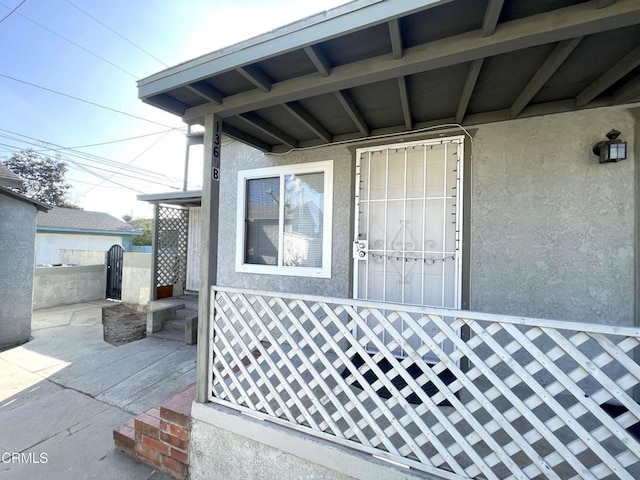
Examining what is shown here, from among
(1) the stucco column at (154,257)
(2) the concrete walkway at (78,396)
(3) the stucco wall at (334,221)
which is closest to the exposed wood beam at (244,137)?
(3) the stucco wall at (334,221)

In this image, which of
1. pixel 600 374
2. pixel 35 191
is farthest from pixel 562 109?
pixel 35 191

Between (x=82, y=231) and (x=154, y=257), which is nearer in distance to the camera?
(x=154, y=257)

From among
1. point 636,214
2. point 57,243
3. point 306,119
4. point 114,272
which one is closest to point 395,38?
point 306,119

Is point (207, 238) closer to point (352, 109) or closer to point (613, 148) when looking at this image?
point (352, 109)

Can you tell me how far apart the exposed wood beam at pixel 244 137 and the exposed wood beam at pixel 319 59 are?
152 cm

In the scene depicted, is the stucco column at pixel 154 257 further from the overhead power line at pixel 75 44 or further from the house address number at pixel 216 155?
the overhead power line at pixel 75 44

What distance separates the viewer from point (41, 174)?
22656 millimetres

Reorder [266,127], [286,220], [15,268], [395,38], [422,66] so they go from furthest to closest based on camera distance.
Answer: [15,268] → [286,220] → [266,127] → [422,66] → [395,38]

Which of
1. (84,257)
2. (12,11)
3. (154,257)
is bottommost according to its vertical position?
(84,257)

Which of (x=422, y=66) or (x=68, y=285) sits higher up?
(x=422, y=66)

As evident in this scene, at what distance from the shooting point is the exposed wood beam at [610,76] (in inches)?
70.1

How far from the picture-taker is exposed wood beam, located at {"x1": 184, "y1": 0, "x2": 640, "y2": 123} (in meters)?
1.35

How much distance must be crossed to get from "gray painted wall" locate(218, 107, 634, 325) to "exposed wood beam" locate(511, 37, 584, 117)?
0.36 meters

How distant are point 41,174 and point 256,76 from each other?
100ft
